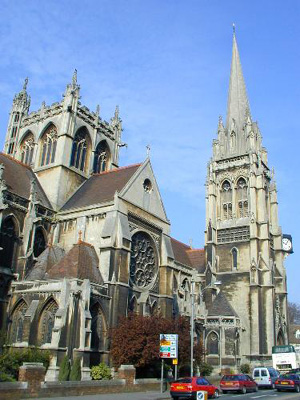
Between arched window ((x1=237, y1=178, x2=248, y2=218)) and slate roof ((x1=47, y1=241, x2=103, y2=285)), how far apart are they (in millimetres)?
25165

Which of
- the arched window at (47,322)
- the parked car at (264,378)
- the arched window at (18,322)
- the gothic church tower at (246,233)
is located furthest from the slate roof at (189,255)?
the arched window at (47,322)

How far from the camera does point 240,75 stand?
208 ft

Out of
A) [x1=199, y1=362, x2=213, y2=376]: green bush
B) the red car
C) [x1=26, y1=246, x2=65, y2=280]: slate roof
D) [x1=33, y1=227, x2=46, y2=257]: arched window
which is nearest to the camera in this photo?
the red car

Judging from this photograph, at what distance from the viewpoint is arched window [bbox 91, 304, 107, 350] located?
92.3 feet

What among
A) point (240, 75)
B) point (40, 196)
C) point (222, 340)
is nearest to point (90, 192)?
point (40, 196)

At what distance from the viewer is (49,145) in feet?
137

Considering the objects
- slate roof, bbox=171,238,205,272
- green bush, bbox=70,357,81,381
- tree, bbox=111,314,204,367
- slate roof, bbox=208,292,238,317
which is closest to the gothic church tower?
slate roof, bbox=208,292,238,317

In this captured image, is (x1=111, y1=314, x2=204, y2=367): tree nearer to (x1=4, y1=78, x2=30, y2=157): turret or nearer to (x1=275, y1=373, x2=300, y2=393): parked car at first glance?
(x1=275, y1=373, x2=300, y2=393): parked car

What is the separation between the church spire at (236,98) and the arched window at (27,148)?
26606mm

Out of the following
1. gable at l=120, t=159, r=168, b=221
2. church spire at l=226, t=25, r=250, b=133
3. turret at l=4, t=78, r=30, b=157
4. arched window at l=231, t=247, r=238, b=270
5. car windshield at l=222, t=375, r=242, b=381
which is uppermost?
church spire at l=226, t=25, r=250, b=133

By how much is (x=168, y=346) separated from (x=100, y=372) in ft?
15.7

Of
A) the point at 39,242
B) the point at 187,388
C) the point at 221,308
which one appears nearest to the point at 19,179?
the point at 39,242

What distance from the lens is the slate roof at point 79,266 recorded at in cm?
2831

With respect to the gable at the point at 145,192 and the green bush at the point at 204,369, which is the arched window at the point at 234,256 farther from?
the green bush at the point at 204,369
